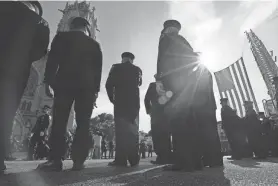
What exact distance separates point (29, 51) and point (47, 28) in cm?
39

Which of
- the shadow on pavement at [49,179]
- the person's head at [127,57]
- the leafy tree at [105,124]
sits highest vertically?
the leafy tree at [105,124]

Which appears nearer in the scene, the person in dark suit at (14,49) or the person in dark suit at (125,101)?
the person in dark suit at (14,49)

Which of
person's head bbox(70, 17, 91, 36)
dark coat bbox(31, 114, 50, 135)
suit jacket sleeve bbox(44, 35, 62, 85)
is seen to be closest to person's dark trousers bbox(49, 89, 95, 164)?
suit jacket sleeve bbox(44, 35, 62, 85)

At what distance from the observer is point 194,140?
296 cm

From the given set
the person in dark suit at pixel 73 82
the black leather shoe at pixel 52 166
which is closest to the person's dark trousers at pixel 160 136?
the person in dark suit at pixel 73 82

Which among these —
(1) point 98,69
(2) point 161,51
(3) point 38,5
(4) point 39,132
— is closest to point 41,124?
(4) point 39,132

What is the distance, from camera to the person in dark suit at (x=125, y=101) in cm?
432

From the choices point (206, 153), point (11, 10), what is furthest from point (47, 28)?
point (206, 153)

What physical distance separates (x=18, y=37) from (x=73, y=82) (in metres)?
0.96

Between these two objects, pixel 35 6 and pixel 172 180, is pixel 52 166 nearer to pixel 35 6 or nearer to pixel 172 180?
pixel 172 180

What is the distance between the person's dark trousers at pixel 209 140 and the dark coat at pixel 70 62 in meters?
2.08

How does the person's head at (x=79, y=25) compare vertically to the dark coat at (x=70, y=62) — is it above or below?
above

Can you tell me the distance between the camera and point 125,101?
4.54 m

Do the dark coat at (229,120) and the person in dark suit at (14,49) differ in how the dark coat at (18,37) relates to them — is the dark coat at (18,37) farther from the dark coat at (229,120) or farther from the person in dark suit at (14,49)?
the dark coat at (229,120)
